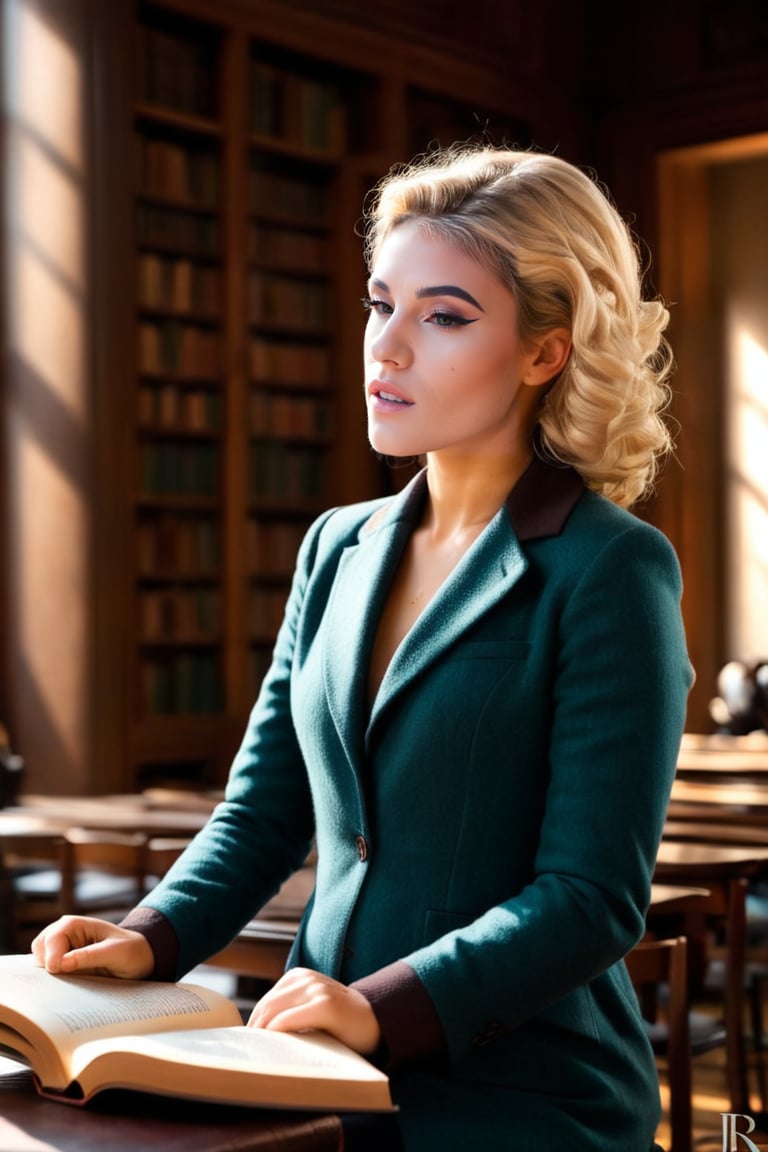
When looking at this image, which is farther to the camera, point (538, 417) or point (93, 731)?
point (93, 731)

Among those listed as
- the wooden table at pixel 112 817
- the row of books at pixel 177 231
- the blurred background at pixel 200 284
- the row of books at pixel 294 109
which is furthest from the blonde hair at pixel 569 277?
the row of books at pixel 294 109

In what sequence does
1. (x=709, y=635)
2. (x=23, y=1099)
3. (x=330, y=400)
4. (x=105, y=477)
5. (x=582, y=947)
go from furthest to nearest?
(x=709, y=635), (x=330, y=400), (x=105, y=477), (x=582, y=947), (x=23, y=1099)

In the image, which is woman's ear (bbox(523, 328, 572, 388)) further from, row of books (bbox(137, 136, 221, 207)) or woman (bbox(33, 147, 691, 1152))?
row of books (bbox(137, 136, 221, 207))

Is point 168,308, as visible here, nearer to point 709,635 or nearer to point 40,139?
point 40,139

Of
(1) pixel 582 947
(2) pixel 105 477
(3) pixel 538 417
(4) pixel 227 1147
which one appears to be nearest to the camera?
(4) pixel 227 1147

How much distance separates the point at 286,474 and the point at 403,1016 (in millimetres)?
6805

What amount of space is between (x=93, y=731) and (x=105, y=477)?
1.11m

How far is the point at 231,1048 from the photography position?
127 cm

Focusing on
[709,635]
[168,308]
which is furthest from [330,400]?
[709,635]

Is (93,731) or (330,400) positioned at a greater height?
(330,400)

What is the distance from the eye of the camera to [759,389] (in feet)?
33.8

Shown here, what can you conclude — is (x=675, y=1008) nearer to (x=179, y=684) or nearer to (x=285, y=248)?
(x=179, y=684)

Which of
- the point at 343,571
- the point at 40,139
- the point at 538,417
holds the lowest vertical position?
the point at 343,571

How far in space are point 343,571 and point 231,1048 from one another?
0.66 metres
